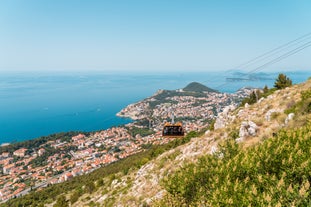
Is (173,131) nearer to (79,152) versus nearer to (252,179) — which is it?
(252,179)

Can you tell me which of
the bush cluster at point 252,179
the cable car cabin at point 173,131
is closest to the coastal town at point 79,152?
the cable car cabin at point 173,131

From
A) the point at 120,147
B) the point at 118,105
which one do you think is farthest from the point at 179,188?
the point at 118,105

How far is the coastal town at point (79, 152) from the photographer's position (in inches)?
2923

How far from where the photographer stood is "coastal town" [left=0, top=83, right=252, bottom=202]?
244 ft

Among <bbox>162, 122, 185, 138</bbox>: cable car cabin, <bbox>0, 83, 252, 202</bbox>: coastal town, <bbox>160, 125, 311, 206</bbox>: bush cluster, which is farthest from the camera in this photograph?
<bbox>0, 83, 252, 202</bbox>: coastal town

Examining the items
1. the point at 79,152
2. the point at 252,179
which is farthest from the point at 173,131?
the point at 79,152

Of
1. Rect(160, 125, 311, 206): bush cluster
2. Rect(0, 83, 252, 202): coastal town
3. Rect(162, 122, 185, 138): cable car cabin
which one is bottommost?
Rect(0, 83, 252, 202): coastal town

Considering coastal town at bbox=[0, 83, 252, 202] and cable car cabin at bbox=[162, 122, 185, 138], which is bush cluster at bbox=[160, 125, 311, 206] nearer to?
cable car cabin at bbox=[162, 122, 185, 138]

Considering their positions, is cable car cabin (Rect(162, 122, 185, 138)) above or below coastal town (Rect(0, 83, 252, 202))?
above

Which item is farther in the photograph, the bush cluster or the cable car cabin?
the cable car cabin

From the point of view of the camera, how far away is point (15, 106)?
19362cm

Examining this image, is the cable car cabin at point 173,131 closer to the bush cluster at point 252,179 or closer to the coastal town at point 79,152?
the bush cluster at point 252,179

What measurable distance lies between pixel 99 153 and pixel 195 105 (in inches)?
3494

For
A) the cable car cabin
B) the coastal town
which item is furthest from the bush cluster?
the coastal town
